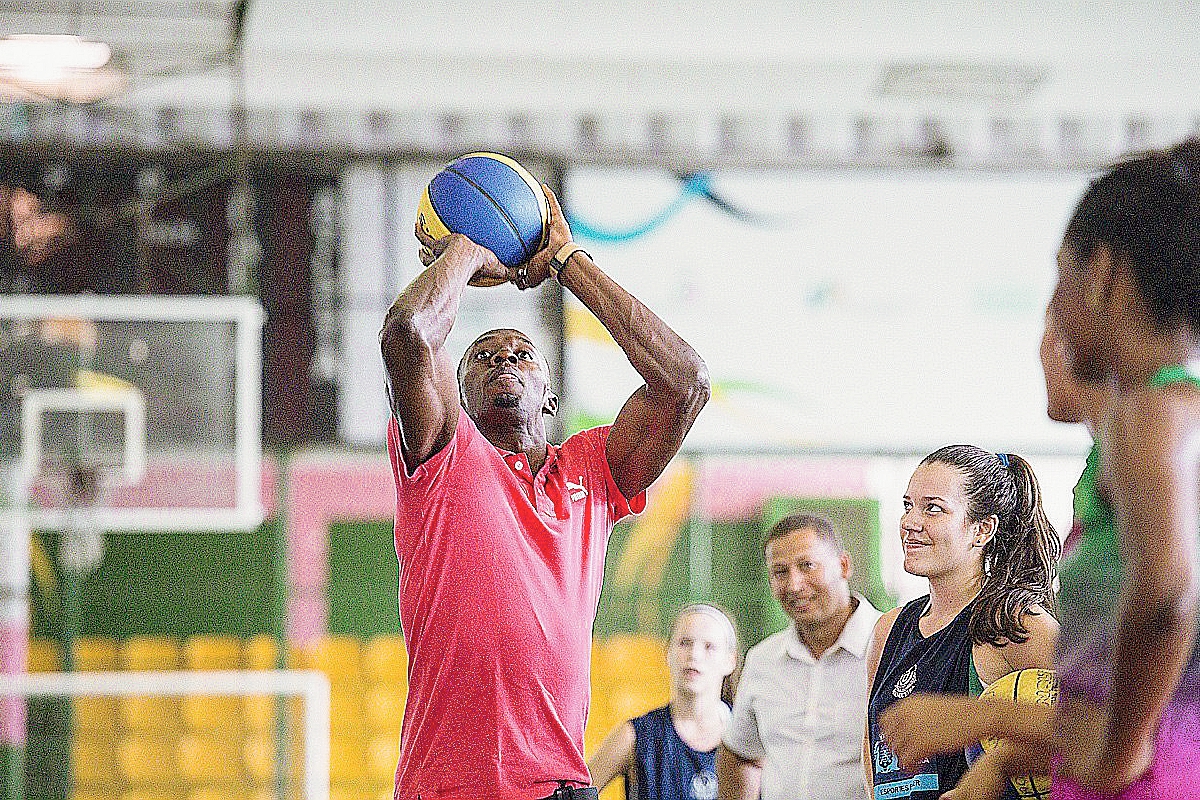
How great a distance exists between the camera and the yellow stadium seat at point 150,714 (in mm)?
7574

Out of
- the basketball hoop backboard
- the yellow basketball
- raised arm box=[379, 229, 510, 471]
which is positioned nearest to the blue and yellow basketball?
raised arm box=[379, 229, 510, 471]

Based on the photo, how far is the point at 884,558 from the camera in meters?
8.02

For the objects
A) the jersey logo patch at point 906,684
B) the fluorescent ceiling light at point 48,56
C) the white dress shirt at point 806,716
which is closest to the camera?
the jersey logo patch at point 906,684

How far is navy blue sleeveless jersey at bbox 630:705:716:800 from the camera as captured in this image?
4262mm

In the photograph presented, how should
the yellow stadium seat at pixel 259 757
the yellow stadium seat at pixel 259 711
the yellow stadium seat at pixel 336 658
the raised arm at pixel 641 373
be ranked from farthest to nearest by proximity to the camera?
the yellow stadium seat at pixel 336 658 < the yellow stadium seat at pixel 259 711 < the yellow stadium seat at pixel 259 757 < the raised arm at pixel 641 373

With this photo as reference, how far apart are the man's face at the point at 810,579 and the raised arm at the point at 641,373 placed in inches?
41.9

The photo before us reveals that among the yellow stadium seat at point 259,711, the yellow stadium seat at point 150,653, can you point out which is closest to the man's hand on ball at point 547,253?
the yellow stadium seat at point 259,711

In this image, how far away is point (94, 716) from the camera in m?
7.52

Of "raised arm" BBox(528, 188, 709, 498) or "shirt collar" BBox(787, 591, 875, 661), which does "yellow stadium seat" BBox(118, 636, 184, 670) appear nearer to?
"shirt collar" BBox(787, 591, 875, 661)

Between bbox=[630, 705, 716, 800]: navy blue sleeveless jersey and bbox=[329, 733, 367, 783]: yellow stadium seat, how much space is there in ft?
12.8

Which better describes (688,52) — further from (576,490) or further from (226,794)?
(576,490)

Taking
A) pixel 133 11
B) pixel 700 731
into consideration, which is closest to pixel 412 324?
pixel 700 731

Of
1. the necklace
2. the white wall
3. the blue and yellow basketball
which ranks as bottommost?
the necklace

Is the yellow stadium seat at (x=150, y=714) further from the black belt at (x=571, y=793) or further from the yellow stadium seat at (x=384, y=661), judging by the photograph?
the black belt at (x=571, y=793)
